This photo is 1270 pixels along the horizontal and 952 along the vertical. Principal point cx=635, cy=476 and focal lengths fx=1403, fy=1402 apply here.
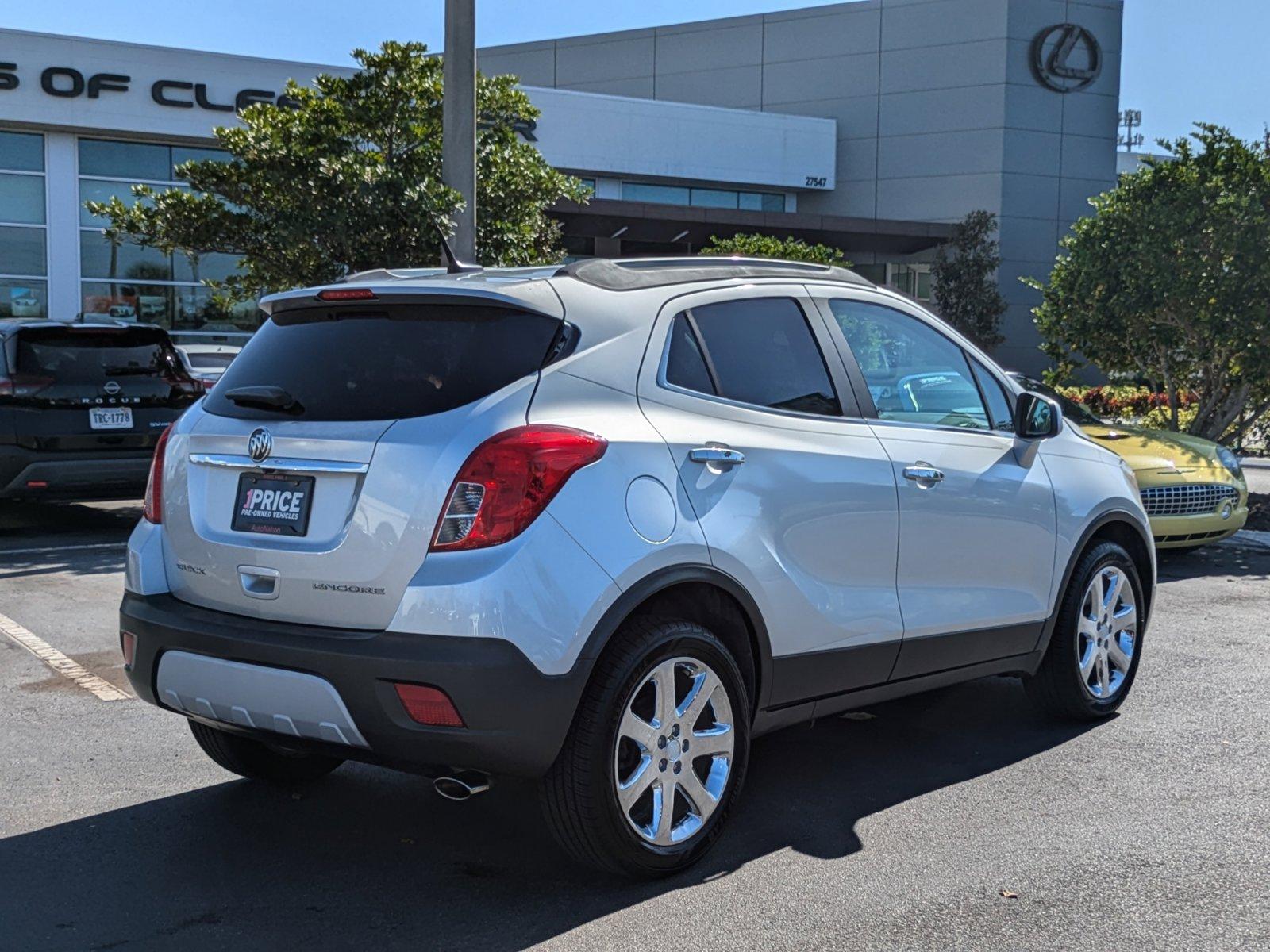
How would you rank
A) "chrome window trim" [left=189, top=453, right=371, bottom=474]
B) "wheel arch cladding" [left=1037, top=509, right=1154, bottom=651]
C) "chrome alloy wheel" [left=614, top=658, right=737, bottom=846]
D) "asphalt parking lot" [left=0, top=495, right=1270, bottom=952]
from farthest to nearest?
"wheel arch cladding" [left=1037, top=509, right=1154, bottom=651]
"chrome alloy wheel" [left=614, top=658, right=737, bottom=846]
"chrome window trim" [left=189, top=453, right=371, bottom=474]
"asphalt parking lot" [left=0, top=495, right=1270, bottom=952]

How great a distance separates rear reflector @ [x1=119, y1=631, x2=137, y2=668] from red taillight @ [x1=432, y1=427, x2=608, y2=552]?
1.14 metres

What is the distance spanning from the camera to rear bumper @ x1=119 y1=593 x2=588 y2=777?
3.61 meters

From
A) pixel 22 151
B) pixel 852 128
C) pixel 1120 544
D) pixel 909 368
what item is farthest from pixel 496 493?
pixel 852 128

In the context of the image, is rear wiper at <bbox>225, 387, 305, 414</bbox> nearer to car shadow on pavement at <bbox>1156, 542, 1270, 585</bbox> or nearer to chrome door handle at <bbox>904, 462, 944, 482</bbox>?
chrome door handle at <bbox>904, 462, 944, 482</bbox>

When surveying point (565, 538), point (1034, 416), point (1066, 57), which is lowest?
point (565, 538)

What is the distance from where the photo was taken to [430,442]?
12.3 ft

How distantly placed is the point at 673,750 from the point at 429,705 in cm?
80

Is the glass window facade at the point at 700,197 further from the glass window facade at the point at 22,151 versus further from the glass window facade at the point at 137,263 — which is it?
the glass window facade at the point at 22,151

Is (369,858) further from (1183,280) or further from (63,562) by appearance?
(1183,280)

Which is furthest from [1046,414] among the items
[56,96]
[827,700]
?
[56,96]

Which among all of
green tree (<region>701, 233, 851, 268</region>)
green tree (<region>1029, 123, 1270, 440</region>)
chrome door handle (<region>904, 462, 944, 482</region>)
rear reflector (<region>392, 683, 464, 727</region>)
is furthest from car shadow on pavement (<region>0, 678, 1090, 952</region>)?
green tree (<region>701, 233, 851, 268</region>)

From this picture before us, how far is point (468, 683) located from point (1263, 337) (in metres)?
11.9

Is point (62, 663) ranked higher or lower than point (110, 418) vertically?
lower

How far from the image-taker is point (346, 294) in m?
4.25
